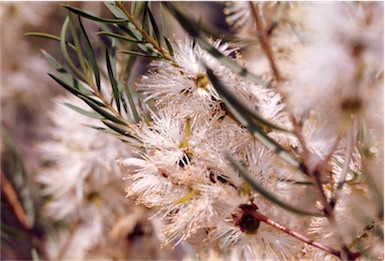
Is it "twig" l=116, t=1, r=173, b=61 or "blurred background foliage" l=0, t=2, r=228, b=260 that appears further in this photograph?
"blurred background foliage" l=0, t=2, r=228, b=260

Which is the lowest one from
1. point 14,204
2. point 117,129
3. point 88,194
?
point 14,204

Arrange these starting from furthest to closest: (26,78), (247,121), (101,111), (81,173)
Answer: (26,78)
(81,173)
(101,111)
(247,121)

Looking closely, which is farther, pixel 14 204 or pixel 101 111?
pixel 14 204

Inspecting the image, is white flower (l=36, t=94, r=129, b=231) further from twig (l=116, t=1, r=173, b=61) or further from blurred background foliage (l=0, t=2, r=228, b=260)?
twig (l=116, t=1, r=173, b=61)

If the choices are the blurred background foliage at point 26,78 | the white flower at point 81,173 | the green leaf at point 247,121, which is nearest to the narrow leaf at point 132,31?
the green leaf at point 247,121

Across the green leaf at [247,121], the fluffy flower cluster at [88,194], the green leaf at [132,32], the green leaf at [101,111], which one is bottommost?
the fluffy flower cluster at [88,194]

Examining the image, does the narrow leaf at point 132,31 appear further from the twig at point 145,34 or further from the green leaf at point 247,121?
the green leaf at point 247,121

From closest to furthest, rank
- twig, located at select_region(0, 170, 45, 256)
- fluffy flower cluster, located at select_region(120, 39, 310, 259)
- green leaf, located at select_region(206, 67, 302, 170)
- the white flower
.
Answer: green leaf, located at select_region(206, 67, 302, 170), fluffy flower cluster, located at select_region(120, 39, 310, 259), the white flower, twig, located at select_region(0, 170, 45, 256)

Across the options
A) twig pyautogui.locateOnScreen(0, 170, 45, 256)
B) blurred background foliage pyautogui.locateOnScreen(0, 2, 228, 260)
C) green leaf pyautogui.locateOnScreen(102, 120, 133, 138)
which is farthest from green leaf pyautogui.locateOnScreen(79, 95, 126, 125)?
blurred background foliage pyautogui.locateOnScreen(0, 2, 228, 260)

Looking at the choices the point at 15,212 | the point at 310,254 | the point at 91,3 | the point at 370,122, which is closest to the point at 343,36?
the point at 370,122

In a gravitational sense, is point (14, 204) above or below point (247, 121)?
below

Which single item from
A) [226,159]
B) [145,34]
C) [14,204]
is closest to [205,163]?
[226,159]

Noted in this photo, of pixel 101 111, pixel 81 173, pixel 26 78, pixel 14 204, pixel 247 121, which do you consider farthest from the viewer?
pixel 26 78

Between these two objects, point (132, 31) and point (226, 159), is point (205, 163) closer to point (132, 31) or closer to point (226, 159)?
point (226, 159)
